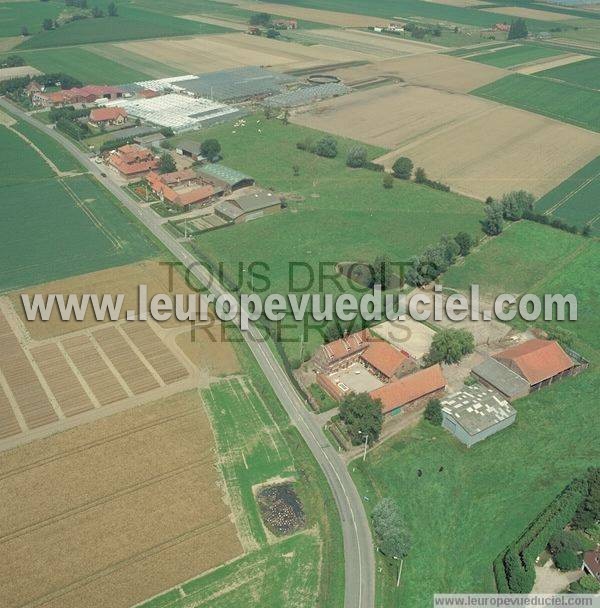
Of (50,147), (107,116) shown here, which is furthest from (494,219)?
(107,116)

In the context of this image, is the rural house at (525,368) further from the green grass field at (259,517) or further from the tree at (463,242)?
the tree at (463,242)

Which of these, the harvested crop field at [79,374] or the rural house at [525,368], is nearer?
the harvested crop field at [79,374]

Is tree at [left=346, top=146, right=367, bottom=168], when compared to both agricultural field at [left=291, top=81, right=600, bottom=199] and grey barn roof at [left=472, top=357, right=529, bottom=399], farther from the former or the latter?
grey barn roof at [left=472, top=357, right=529, bottom=399]

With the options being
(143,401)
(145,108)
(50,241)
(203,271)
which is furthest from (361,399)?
(145,108)

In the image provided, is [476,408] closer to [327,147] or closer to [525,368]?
[525,368]

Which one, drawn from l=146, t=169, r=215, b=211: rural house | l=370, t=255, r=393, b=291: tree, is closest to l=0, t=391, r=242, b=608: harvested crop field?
l=370, t=255, r=393, b=291: tree

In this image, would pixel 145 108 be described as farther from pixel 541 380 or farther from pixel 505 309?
pixel 541 380

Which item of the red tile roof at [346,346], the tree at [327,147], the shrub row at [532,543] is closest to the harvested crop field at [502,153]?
the tree at [327,147]
